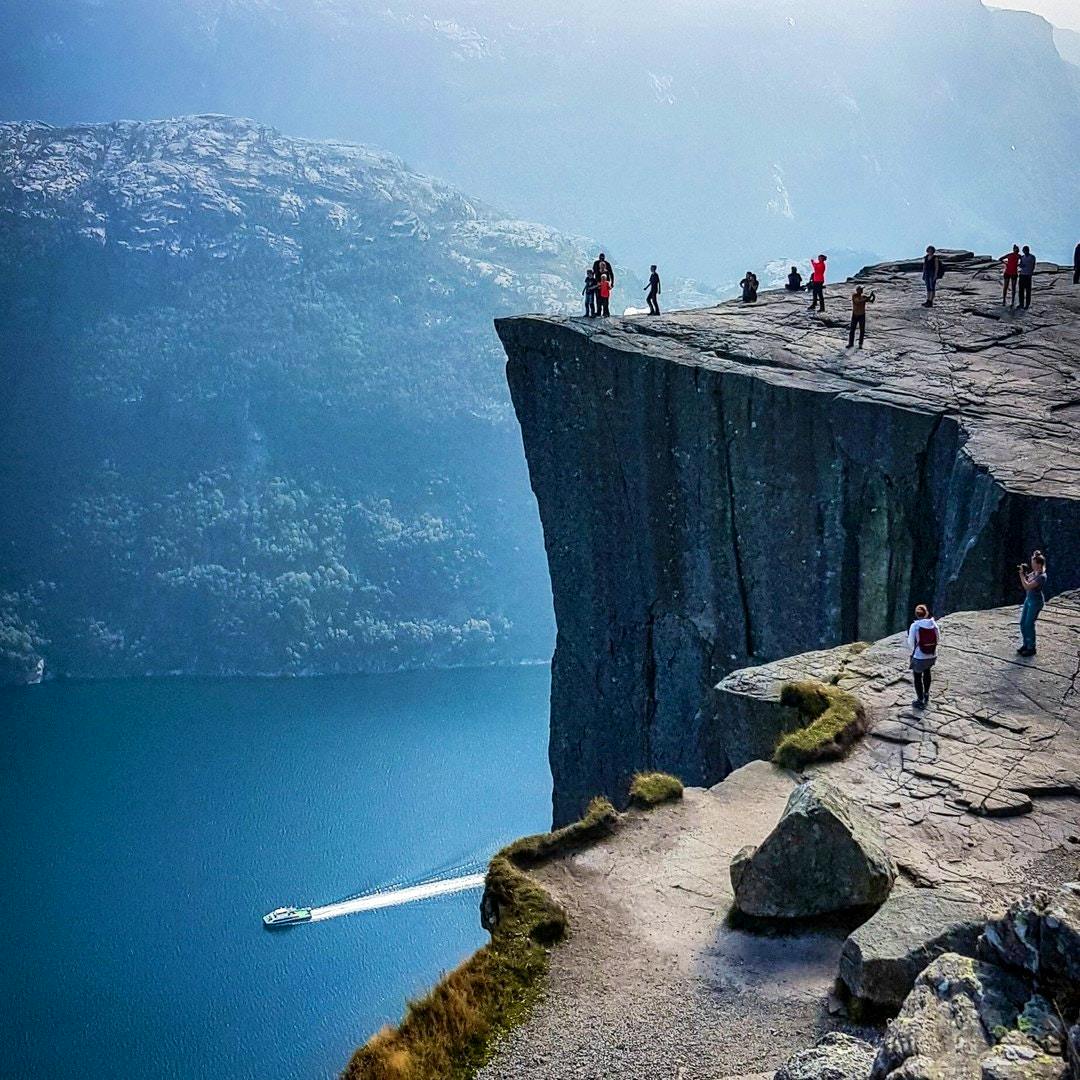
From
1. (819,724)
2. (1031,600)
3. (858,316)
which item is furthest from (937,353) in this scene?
(819,724)

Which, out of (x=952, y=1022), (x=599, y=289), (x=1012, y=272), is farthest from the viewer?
(x=1012, y=272)

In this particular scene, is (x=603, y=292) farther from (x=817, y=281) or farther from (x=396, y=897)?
(x=396, y=897)

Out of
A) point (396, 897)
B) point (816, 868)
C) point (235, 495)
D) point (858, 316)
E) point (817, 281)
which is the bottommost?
point (396, 897)

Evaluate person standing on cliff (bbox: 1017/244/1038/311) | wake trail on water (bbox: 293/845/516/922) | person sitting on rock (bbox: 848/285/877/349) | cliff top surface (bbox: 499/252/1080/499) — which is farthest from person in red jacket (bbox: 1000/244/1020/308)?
wake trail on water (bbox: 293/845/516/922)

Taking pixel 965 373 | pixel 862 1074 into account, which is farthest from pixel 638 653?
pixel 862 1074

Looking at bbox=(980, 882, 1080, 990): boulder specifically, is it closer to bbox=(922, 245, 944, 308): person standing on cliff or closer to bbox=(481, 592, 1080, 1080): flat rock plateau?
bbox=(481, 592, 1080, 1080): flat rock plateau

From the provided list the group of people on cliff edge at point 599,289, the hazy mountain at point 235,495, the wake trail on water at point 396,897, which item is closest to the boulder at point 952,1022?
the group of people on cliff edge at point 599,289

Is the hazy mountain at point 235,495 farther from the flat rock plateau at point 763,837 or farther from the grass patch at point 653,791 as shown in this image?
the grass patch at point 653,791
